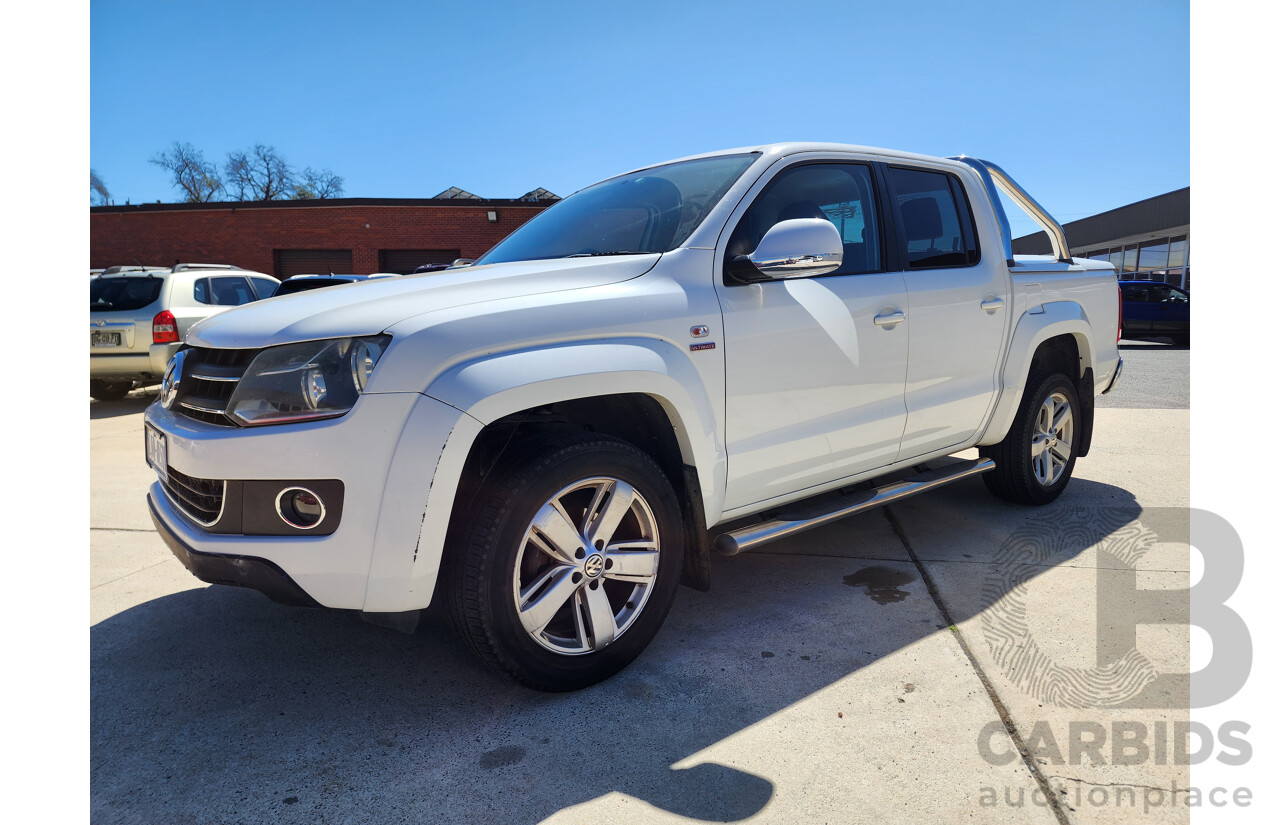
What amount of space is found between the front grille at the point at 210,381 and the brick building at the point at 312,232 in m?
20.5

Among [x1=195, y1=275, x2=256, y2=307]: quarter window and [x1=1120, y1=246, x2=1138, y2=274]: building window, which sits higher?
[x1=1120, y1=246, x2=1138, y2=274]: building window

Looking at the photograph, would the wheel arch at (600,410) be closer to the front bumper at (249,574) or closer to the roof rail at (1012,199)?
the front bumper at (249,574)

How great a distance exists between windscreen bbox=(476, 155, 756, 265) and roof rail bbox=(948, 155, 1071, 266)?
1.83 metres

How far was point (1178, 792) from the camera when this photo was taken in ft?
7.07

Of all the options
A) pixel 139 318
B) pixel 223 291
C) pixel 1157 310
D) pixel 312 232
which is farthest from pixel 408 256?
pixel 1157 310

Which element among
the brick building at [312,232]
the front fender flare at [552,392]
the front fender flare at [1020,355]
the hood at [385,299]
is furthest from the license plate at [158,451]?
the brick building at [312,232]

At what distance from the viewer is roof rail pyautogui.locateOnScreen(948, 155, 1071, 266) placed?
435 centimetres

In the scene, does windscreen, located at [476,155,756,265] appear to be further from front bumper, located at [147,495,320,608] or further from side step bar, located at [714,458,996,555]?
front bumper, located at [147,495,320,608]

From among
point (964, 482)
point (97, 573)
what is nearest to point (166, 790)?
point (97, 573)

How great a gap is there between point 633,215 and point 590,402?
91 centimetres

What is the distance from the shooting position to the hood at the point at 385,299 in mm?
2293

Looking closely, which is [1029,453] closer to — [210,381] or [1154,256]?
[210,381]

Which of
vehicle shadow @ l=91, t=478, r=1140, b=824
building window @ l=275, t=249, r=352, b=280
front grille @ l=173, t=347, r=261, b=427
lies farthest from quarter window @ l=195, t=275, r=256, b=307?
building window @ l=275, t=249, r=352, b=280

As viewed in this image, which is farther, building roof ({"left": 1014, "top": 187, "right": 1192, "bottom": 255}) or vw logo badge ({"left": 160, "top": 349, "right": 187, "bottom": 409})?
building roof ({"left": 1014, "top": 187, "right": 1192, "bottom": 255})
